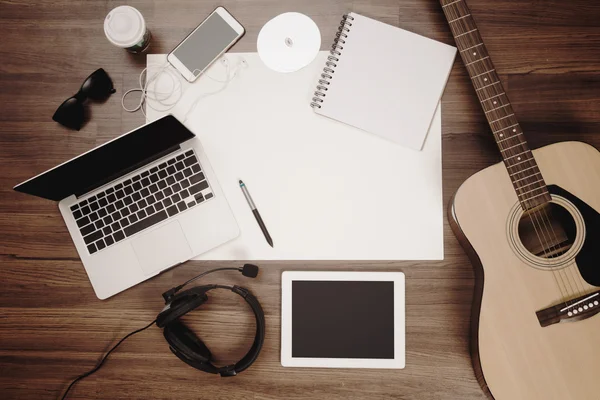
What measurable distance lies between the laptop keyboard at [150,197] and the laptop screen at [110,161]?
0.11ft

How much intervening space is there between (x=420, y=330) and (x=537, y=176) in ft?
1.37

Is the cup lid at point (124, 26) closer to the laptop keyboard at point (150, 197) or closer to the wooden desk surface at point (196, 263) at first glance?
the wooden desk surface at point (196, 263)

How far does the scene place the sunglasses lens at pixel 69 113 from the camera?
1099mm

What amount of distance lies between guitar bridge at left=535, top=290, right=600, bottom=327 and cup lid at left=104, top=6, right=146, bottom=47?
1.06 meters

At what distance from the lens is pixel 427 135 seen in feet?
3.56

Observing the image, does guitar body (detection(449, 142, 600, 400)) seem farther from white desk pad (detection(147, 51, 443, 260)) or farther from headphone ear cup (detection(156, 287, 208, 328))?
headphone ear cup (detection(156, 287, 208, 328))

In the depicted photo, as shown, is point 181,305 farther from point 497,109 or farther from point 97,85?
point 497,109

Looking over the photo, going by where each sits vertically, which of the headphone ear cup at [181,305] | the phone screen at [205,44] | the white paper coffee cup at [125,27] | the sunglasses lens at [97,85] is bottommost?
the headphone ear cup at [181,305]

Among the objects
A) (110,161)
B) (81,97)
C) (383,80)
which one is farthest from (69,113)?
(383,80)

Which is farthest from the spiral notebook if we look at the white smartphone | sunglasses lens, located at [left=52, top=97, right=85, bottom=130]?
sunglasses lens, located at [left=52, top=97, right=85, bottom=130]

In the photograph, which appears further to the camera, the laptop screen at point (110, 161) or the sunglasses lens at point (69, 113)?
the sunglasses lens at point (69, 113)

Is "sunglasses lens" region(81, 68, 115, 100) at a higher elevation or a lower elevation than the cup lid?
lower

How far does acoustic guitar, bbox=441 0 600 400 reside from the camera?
0.98 metres

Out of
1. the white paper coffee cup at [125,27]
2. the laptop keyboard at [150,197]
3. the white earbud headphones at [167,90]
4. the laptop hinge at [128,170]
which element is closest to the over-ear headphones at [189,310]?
the laptop keyboard at [150,197]
